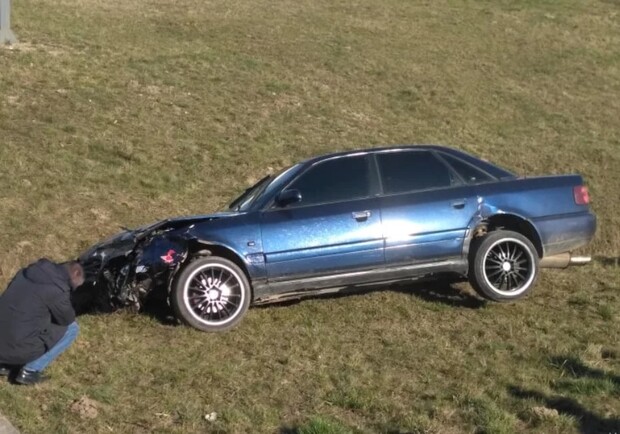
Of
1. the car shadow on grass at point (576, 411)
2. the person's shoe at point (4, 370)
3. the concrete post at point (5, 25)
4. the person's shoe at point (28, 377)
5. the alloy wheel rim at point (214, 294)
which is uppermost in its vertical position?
the concrete post at point (5, 25)

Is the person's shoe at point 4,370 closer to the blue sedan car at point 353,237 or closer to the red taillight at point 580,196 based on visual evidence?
the blue sedan car at point 353,237

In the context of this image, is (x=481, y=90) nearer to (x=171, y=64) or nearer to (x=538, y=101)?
(x=538, y=101)

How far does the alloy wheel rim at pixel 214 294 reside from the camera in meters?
7.82

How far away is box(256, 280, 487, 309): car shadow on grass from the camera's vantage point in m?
8.68

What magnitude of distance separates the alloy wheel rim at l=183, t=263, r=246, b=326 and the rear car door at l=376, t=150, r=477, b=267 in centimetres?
138

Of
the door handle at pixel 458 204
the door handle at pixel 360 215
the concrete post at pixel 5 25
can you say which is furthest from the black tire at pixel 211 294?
the concrete post at pixel 5 25

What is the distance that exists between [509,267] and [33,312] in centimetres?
423

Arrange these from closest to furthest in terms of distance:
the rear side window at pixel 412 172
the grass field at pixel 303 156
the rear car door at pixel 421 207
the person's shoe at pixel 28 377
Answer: the grass field at pixel 303 156
the person's shoe at pixel 28 377
the rear car door at pixel 421 207
the rear side window at pixel 412 172

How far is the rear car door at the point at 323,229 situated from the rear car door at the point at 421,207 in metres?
0.14

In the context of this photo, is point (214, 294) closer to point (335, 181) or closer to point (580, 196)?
point (335, 181)

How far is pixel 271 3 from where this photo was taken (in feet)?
78.0

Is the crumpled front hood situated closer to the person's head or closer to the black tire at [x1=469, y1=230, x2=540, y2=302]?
the person's head

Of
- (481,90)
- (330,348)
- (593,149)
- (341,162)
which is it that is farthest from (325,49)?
(330,348)

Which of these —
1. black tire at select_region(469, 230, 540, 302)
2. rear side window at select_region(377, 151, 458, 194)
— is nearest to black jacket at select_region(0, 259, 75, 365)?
rear side window at select_region(377, 151, 458, 194)
